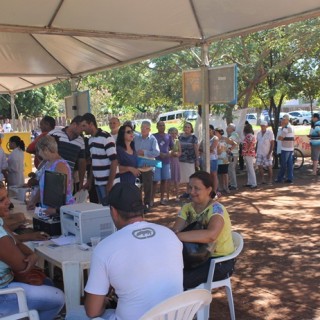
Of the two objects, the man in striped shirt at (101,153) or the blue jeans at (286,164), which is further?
the blue jeans at (286,164)

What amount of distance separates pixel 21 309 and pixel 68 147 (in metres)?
3.27

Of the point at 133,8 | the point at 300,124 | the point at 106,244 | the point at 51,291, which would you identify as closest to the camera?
the point at 106,244

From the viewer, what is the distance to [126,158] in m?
6.75

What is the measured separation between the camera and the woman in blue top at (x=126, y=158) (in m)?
6.74

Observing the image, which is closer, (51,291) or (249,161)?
(51,291)

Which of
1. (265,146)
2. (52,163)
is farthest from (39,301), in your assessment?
(265,146)

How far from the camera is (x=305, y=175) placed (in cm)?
1264

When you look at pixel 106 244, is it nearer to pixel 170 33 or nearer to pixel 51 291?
pixel 51 291

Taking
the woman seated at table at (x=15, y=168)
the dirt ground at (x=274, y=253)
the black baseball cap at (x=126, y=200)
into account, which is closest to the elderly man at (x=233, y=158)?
the dirt ground at (x=274, y=253)

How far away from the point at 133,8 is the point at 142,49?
6.24 ft

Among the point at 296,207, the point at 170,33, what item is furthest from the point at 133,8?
the point at 296,207

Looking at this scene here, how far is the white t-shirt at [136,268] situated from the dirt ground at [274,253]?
2004 mm

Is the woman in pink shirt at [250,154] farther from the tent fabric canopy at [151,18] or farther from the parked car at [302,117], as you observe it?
the parked car at [302,117]

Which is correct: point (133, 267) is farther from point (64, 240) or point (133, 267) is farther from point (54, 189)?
point (54, 189)
